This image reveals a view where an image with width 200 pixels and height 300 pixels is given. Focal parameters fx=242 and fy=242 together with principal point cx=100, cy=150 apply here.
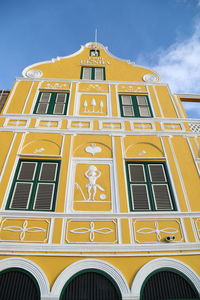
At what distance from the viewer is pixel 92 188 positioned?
774 centimetres

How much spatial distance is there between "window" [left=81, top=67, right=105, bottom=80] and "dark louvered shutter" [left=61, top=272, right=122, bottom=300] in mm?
9443

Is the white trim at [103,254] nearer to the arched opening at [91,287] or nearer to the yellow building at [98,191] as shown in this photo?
the yellow building at [98,191]

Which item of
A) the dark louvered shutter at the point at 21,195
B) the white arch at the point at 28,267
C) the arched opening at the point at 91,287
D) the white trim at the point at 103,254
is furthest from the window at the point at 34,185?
the arched opening at the point at 91,287

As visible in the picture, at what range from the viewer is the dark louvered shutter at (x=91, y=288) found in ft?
18.9

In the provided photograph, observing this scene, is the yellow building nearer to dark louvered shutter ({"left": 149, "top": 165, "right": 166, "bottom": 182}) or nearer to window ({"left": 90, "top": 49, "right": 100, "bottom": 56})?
dark louvered shutter ({"left": 149, "top": 165, "right": 166, "bottom": 182})

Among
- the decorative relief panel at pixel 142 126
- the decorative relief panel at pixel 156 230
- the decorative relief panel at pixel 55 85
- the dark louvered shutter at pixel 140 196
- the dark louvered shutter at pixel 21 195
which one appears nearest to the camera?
the decorative relief panel at pixel 156 230

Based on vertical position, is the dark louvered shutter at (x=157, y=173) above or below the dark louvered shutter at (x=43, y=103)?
below

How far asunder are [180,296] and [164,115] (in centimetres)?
698

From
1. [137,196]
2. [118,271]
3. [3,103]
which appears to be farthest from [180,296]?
[3,103]

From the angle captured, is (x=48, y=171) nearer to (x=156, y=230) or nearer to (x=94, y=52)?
(x=156, y=230)

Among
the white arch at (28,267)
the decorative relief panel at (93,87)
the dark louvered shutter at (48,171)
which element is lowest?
the white arch at (28,267)

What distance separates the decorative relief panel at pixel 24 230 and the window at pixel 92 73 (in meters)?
8.18

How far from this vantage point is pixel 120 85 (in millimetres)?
12016

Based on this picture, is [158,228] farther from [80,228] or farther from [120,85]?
[120,85]
